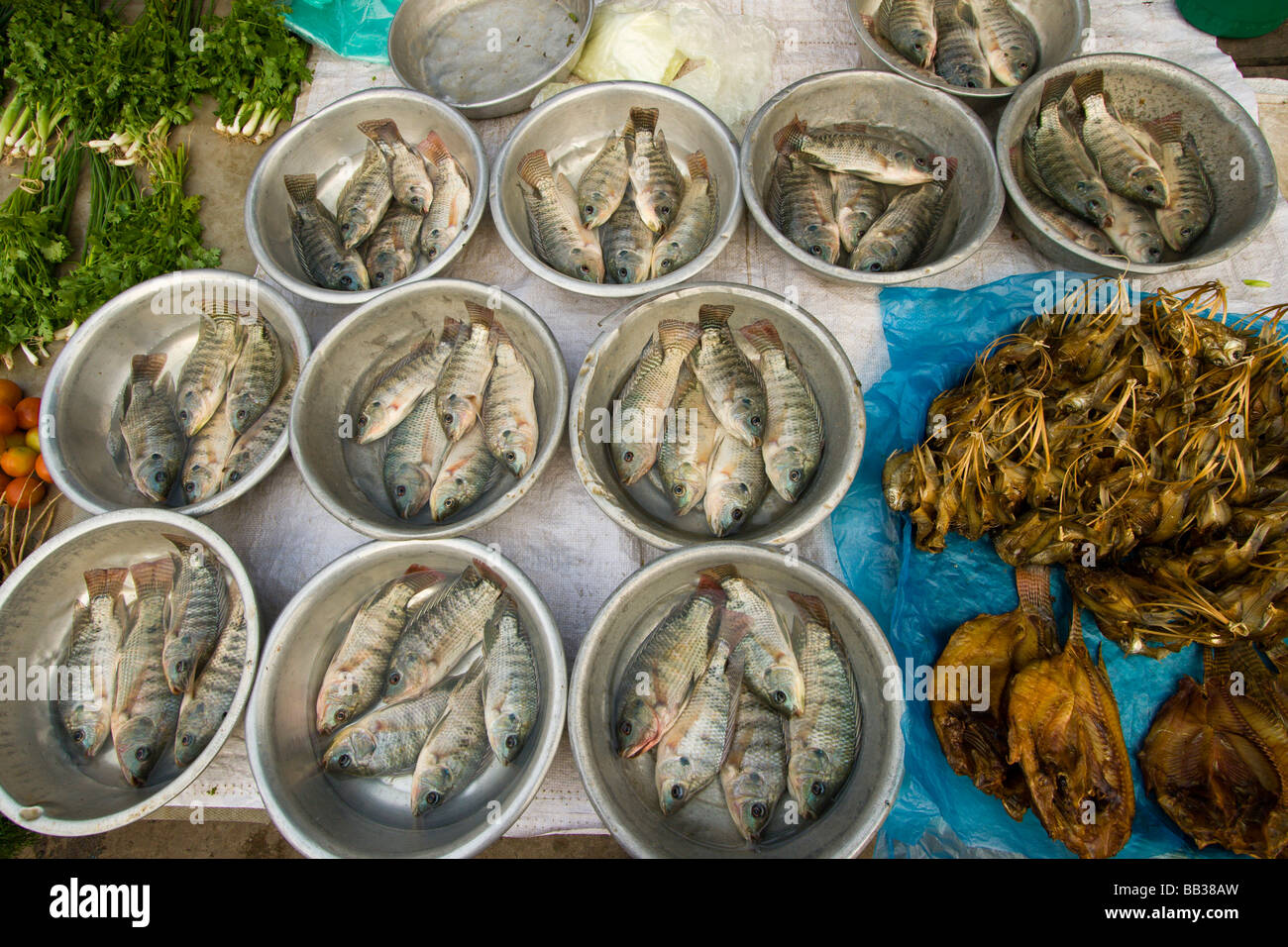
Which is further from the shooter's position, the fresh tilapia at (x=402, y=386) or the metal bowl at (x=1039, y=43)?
the metal bowl at (x=1039, y=43)

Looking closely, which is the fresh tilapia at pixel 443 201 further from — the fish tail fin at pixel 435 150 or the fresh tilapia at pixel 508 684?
the fresh tilapia at pixel 508 684

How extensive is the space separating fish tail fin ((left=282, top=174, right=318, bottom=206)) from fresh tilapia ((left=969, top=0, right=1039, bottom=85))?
3588 mm

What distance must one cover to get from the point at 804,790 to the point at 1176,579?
4.64 feet

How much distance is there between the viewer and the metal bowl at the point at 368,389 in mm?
2498

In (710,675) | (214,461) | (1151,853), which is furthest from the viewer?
(214,461)

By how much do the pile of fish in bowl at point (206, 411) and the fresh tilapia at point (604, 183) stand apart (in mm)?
1556

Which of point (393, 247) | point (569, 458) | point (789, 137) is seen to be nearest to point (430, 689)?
point (569, 458)

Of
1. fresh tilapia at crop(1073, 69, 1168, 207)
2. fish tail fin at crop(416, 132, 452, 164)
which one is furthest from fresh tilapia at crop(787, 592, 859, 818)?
fish tail fin at crop(416, 132, 452, 164)

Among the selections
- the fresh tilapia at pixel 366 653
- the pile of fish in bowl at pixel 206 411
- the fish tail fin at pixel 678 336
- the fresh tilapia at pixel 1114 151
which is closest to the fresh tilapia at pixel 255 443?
the pile of fish in bowl at pixel 206 411

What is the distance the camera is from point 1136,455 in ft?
7.23

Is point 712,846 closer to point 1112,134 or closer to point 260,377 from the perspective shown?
point 260,377

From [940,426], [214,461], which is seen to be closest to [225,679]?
[214,461]

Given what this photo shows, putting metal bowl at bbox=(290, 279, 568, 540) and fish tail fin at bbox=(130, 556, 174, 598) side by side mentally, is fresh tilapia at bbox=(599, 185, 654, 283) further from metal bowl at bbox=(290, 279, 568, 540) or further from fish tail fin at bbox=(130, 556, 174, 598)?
fish tail fin at bbox=(130, 556, 174, 598)

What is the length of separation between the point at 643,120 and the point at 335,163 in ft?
5.60
